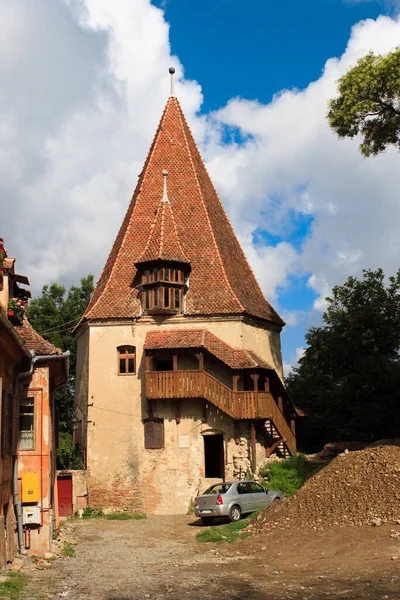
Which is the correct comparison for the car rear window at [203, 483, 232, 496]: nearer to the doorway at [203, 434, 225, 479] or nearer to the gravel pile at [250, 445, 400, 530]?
the gravel pile at [250, 445, 400, 530]

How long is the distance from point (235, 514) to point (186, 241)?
45.2ft

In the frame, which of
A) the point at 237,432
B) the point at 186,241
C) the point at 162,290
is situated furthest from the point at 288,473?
the point at 186,241

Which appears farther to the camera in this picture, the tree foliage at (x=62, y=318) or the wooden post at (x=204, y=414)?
the tree foliage at (x=62, y=318)

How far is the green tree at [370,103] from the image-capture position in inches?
797

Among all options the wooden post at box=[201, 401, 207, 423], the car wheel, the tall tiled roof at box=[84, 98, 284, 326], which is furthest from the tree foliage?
the car wheel

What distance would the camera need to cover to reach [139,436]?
27172 mm

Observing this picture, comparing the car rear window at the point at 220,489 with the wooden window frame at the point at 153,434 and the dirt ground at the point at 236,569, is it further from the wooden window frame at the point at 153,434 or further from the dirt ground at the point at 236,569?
the wooden window frame at the point at 153,434

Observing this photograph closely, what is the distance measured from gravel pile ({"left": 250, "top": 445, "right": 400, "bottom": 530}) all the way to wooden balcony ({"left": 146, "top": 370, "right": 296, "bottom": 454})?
6.26 meters

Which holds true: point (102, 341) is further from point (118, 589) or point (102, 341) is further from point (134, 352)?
point (118, 589)

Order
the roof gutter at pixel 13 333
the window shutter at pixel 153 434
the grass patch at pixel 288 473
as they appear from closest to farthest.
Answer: the roof gutter at pixel 13 333
the grass patch at pixel 288 473
the window shutter at pixel 153 434

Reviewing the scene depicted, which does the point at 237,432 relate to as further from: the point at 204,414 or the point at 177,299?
the point at 177,299

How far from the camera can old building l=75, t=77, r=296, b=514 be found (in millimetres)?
26578

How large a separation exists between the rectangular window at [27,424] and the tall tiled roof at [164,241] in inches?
505

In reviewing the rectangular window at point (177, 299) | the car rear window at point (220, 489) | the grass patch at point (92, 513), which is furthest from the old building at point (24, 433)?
the rectangular window at point (177, 299)
